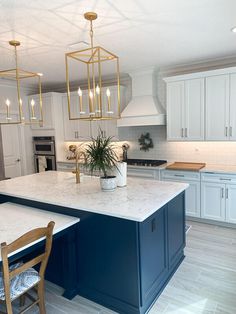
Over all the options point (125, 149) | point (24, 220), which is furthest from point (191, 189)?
point (24, 220)

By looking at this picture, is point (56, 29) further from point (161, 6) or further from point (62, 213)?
point (62, 213)

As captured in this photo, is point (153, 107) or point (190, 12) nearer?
point (190, 12)

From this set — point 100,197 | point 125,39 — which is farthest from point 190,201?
point 125,39

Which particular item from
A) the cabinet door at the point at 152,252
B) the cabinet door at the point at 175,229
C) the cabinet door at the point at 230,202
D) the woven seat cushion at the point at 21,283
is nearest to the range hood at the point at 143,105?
the cabinet door at the point at 230,202

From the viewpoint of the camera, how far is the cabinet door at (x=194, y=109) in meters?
4.08

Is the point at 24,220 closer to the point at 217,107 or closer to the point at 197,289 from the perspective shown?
the point at 197,289

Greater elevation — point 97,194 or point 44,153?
point 44,153

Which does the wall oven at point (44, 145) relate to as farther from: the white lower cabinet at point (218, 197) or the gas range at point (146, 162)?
the white lower cabinet at point (218, 197)

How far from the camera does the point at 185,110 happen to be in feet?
13.9

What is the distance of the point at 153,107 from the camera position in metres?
4.55

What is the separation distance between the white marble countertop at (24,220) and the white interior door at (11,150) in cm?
324

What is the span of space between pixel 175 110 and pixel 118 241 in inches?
116

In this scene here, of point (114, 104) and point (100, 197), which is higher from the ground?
point (114, 104)

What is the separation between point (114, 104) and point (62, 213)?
3.16 meters
